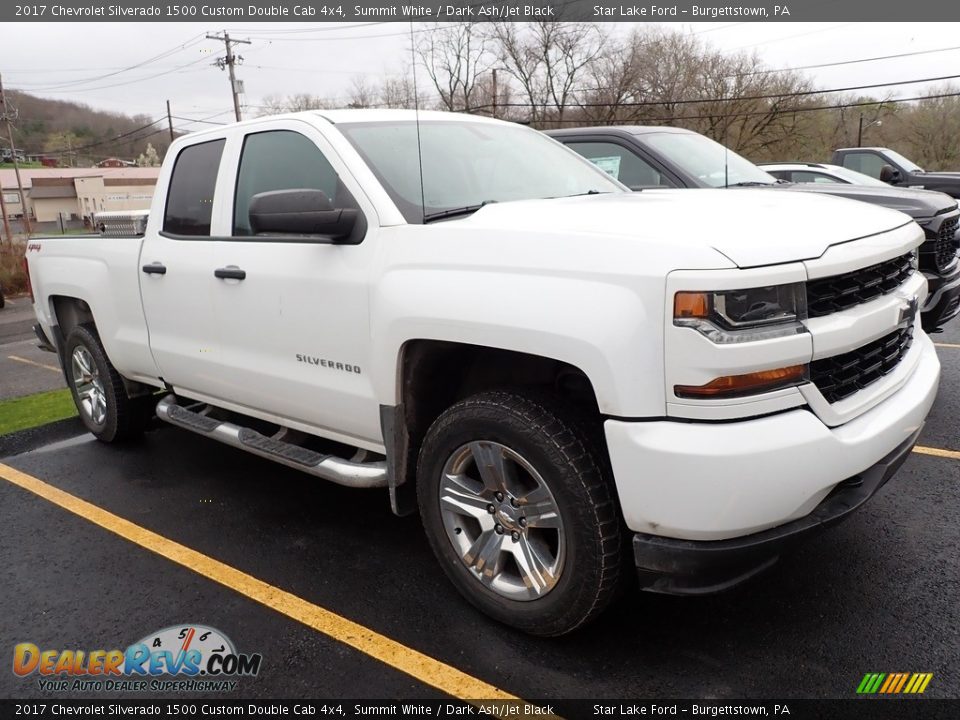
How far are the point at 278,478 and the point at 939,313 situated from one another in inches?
176

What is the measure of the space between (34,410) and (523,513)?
221 inches

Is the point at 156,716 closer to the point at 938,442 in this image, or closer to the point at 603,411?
the point at 603,411

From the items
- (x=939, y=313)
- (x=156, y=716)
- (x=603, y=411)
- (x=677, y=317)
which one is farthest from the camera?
(x=939, y=313)

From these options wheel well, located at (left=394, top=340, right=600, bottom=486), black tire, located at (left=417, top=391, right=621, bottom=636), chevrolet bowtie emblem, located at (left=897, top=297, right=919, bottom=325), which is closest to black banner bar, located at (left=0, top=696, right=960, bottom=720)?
black tire, located at (left=417, top=391, right=621, bottom=636)

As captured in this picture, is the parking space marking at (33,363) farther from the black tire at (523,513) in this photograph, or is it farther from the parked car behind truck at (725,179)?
the black tire at (523,513)

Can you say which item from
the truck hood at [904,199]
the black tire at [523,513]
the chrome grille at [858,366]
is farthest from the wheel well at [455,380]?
the truck hood at [904,199]

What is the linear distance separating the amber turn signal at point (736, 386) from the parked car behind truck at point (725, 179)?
3.35 metres

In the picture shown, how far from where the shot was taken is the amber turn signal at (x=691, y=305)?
85.0 inches

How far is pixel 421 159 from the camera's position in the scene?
339 centimetres

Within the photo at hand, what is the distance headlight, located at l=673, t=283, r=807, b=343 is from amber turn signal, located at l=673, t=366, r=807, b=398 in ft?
0.36

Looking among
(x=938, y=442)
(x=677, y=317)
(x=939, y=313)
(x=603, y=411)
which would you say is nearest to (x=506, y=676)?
(x=603, y=411)

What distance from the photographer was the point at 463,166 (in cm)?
349

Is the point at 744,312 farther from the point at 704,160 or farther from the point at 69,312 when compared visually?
the point at 69,312

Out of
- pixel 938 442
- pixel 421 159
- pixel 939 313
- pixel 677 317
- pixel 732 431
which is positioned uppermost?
pixel 421 159
